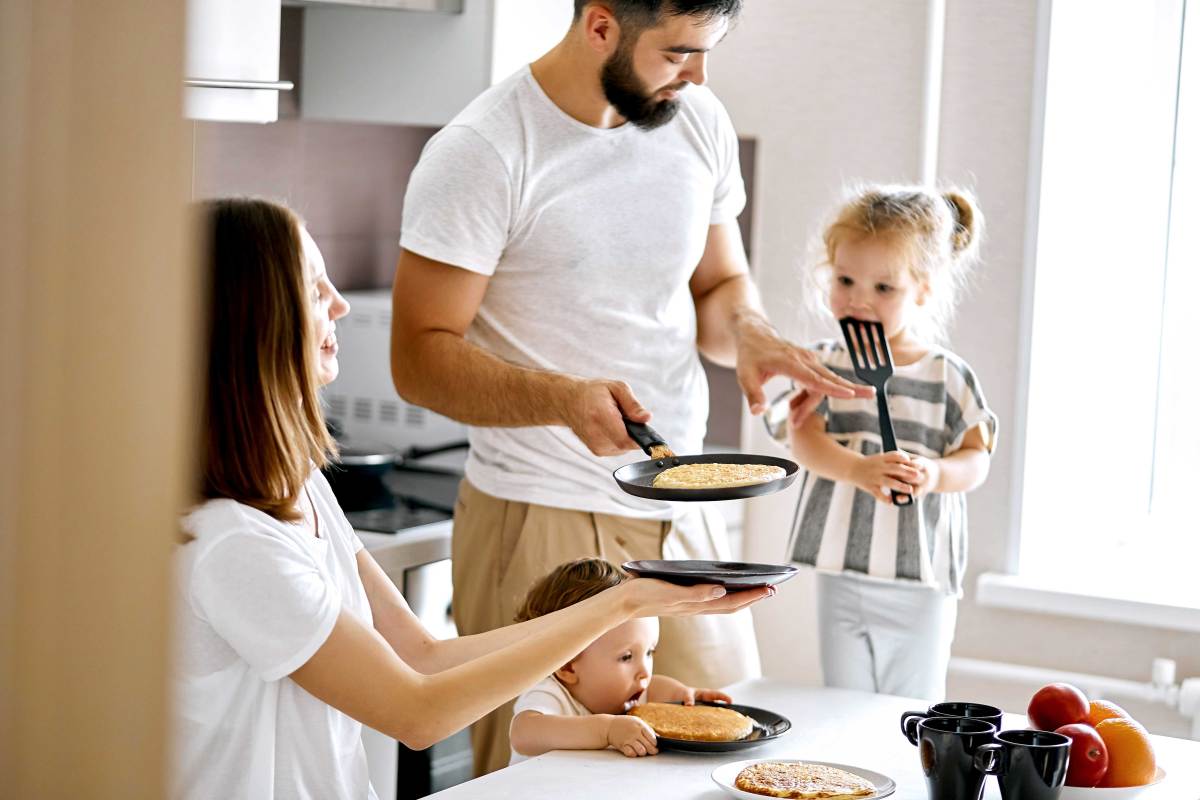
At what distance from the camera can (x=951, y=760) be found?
1.33m

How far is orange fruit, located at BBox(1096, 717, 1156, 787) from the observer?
1.41 metres

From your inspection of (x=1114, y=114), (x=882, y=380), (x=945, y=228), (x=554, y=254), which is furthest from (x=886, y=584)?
(x=1114, y=114)

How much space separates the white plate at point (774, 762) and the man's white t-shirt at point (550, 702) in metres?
0.25

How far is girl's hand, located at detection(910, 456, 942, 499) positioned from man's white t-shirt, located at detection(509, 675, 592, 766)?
752 mm

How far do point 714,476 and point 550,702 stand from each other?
34 centimetres

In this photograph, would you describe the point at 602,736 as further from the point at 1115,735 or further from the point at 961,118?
the point at 961,118

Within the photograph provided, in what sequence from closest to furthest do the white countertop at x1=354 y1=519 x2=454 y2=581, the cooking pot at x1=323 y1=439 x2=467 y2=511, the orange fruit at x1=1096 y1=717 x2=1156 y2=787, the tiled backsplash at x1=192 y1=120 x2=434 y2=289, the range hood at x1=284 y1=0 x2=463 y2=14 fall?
the orange fruit at x1=1096 y1=717 x2=1156 y2=787 < the white countertop at x1=354 y1=519 x2=454 y2=581 < the range hood at x1=284 y1=0 x2=463 y2=14 < the cooking pot at x1=323 y1=439 x2=467 y2=511 < the tiled backsplash at x1=192 y1=120 x2=434 y2=289

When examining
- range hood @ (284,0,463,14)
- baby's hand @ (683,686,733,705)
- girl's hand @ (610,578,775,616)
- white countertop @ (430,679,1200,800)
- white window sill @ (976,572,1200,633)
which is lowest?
white window sill @ (976,572,1200,633)

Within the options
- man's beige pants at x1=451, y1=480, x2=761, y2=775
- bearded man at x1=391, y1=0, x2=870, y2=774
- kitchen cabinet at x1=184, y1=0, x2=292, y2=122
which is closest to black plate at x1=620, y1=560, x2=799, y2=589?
bearded man at x1=391, y1=0, x2=870, y2=774

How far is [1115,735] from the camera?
4.68ft

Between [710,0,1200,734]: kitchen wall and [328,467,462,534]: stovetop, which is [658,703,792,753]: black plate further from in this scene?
[710,0,1200,734]: kitchen wall

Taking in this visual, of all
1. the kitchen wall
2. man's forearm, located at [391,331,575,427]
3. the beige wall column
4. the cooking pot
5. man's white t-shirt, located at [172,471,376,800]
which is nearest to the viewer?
the beige wall column

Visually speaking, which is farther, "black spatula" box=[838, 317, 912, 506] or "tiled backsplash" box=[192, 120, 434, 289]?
"tiled backsplash" box=[192, 120, 434, 289]

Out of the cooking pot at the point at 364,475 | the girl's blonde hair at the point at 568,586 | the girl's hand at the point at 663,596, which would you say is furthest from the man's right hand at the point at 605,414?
the cooking pot at the point at 364,475
